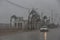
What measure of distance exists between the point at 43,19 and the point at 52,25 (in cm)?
45

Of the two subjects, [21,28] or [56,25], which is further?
[21,28]

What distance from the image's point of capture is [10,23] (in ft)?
13.1

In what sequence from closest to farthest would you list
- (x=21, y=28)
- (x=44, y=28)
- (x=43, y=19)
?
(x=44, y=28) < (x=43, y=19) < (x=21, y=28)

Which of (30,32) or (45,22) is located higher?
(45,22)

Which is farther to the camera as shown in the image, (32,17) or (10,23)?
(32,17)

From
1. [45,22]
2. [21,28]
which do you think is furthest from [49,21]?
[21,28]

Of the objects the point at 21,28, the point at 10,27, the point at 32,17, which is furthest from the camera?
the point at 32,17

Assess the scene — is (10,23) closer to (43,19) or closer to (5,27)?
Result: (5,27)

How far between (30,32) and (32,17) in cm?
51

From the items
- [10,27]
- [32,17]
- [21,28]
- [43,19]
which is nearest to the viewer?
[10,27]

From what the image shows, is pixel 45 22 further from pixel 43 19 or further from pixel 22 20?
pixel 22 20

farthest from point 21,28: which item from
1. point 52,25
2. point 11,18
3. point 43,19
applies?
point 52,25

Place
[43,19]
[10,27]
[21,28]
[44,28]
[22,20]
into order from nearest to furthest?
1. [44,28]
2. [10,27]
3. [43,19]
4. [21,28]
5. [22,20]

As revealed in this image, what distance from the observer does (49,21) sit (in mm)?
3945
